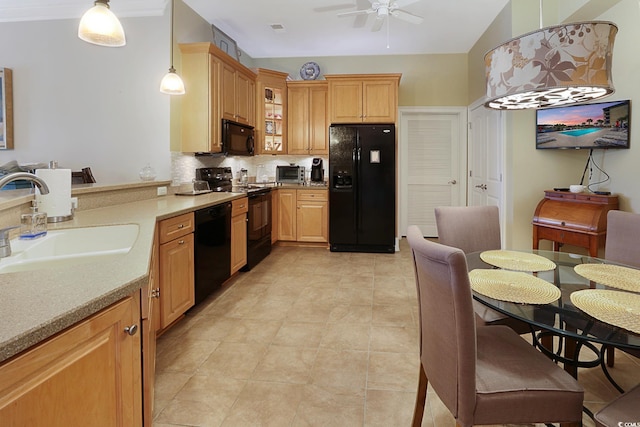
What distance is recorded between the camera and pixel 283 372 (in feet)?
6.97

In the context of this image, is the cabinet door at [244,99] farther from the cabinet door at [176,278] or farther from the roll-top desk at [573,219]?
the roll-top desk at [573,219]

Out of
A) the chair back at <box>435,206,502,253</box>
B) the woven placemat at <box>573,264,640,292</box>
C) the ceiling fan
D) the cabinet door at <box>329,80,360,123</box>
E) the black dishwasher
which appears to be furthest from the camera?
the cabinet door at <box>329,80,360,123</box>

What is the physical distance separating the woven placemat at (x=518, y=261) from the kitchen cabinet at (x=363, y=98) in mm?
3255

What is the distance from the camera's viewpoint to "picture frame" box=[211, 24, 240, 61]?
445 cm

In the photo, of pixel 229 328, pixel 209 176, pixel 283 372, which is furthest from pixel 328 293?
pixel 209 176

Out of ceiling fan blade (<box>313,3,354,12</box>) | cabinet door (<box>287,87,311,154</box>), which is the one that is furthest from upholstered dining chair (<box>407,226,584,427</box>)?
cabinet door (<box>287,87,311,154</box>)

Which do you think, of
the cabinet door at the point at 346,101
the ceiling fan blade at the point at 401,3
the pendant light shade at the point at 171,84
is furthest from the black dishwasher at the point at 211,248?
the ceiling fan blade at the point at 401,3

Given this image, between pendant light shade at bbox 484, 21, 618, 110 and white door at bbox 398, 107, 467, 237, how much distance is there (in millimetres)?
4351

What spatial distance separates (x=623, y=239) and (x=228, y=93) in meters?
3.84

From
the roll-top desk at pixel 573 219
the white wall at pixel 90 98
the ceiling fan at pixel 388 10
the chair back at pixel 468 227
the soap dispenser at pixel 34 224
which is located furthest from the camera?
the white wall at pixel 90 98

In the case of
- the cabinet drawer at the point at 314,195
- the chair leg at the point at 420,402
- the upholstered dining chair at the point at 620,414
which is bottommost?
the chair leg at the point at 420,402

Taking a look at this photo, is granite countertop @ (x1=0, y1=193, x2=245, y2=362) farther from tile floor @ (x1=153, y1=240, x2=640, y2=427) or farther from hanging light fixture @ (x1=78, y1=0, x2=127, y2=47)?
hanging light fixture @ (x1=78, y1=0, x2=127, y2=47)

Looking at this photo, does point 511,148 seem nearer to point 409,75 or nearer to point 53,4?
point 409,75

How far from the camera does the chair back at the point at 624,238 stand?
→ 2.00m
